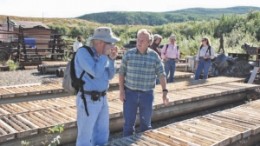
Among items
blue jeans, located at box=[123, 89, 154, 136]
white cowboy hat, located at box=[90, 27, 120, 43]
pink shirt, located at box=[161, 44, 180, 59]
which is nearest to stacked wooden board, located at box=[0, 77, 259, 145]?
pink shirt, located at box=[161, 44, 180, 59]

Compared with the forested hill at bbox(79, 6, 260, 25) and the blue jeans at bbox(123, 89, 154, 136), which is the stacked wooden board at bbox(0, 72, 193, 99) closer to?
the blue jeans at bbox(123, 89, 154, 136)

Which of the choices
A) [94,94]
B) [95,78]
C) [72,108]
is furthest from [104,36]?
[72,108]

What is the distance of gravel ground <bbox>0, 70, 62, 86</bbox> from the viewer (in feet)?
42.8

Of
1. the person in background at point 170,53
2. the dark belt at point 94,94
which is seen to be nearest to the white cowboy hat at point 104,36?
the dark belt at point 94,94

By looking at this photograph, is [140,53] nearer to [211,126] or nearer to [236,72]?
[211,126]

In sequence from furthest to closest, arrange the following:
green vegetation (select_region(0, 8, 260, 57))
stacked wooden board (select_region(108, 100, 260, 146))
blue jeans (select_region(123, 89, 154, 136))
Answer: green vegetation (select_region(0, 8, 260, 57))
blue jeans (select_region(123, 89, 154, 136))
stacked wooden board (select_region(108, 100, 260, 146))

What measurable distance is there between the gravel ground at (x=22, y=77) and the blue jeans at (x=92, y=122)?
856 cm

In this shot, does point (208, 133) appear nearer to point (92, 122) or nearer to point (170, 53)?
point (92, 122)

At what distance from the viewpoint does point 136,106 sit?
5211 mm

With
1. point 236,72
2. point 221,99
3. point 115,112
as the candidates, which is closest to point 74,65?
point 115,112

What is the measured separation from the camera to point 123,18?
12069 cm

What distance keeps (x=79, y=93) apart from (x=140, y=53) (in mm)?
1272

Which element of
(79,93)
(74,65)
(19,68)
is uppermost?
(74,65)

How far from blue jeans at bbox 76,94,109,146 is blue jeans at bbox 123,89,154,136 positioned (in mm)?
887
